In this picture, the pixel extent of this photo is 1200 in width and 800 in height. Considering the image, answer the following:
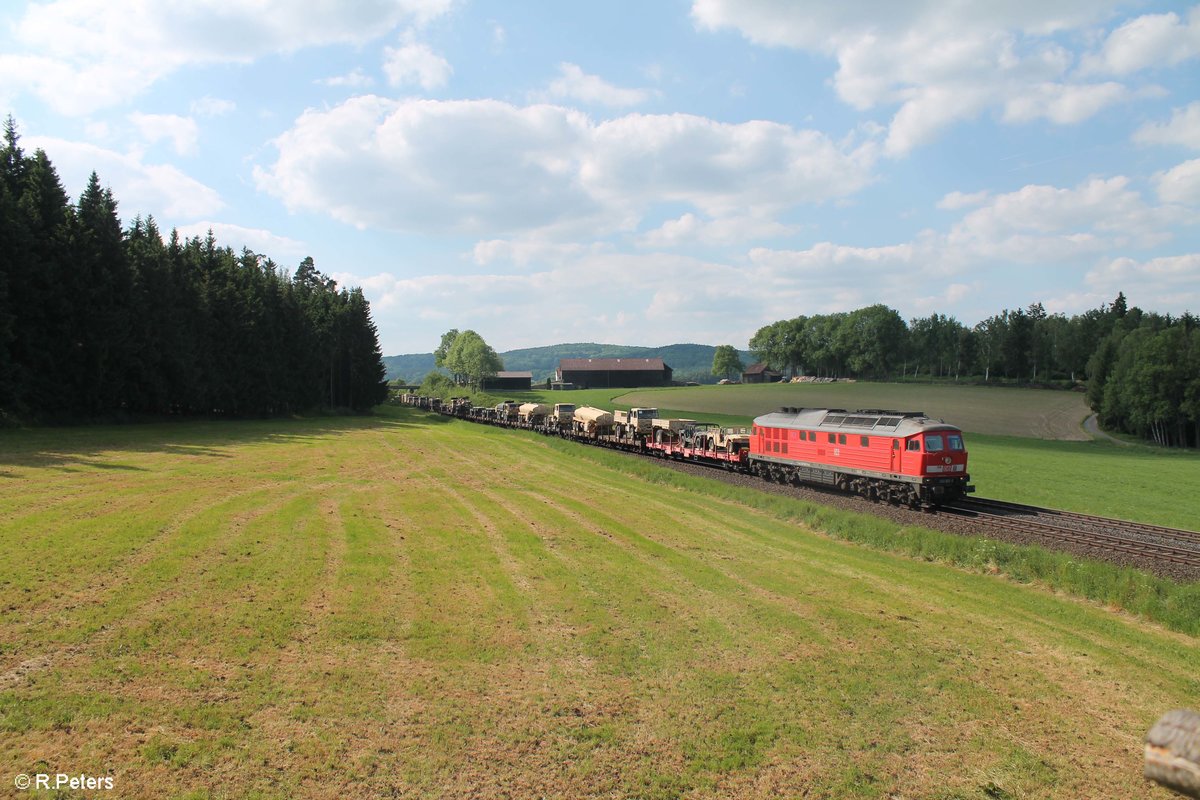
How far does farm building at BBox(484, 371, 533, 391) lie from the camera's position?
16675 centimetres

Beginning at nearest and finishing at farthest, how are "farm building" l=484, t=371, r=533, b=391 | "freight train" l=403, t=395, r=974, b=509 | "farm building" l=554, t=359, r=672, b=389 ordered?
"freight train" l=403, t=395, r=974, b=509 < "farm building" l=484, t=371, r=533, b=391 < "farm building" l=554, t=359, r=672, b=389

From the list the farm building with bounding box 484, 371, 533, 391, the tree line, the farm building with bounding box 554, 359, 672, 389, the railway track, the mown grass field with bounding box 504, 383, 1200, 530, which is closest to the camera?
the railway track

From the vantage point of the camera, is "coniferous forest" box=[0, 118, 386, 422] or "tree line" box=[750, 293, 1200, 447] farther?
"tree line" box=[750, 293, 1200, 447]

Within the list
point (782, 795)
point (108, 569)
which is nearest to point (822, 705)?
point (782, 795)

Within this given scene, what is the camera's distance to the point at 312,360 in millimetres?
72188

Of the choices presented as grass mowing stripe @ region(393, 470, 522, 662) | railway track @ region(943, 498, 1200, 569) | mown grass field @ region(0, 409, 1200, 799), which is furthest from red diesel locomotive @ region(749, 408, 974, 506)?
grass mowing stripe @ region(393, 470, 522, 662)

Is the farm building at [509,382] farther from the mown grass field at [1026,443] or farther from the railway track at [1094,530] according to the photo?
the railway track at [1094,530]

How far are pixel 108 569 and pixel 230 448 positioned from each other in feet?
84.2

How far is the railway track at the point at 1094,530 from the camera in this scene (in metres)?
20.5

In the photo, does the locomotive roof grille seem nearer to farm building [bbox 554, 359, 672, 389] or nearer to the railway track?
the railway track

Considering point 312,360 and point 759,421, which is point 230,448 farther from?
point 312,360

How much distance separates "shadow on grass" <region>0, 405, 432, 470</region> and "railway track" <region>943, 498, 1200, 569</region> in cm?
3234

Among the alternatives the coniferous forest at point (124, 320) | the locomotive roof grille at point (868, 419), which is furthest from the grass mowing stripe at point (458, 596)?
the coniferous forest at point (124, 320)

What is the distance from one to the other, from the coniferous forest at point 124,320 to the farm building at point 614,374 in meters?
112
